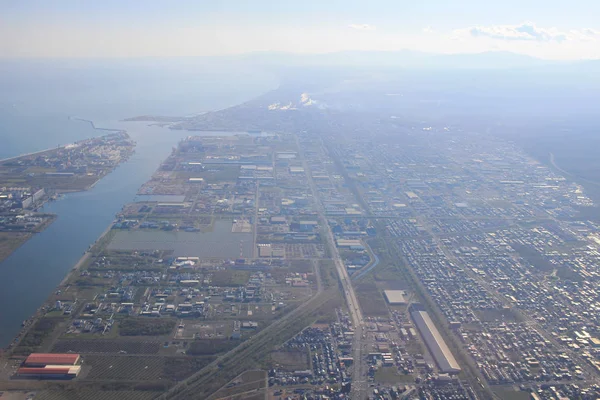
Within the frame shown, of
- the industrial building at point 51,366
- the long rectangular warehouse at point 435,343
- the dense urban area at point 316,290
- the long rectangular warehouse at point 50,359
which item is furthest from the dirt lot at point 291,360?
the long rectangular warehouse at point 50,359

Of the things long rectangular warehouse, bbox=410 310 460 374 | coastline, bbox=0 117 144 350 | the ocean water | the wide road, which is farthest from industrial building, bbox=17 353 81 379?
long rectangular warehouse, bbox=410 310 460 374

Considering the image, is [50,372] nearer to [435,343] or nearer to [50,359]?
[50,359]

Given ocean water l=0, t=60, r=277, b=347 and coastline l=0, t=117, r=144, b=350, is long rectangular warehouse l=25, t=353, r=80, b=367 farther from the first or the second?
ocean water l=0, t=60, r=277, b=347

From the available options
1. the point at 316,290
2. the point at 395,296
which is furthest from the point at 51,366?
the point at 395,296

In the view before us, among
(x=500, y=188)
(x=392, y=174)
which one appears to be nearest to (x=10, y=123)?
(x=392, y=174)

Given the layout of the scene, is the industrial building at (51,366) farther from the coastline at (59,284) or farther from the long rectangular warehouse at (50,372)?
the coastline at (59,284)

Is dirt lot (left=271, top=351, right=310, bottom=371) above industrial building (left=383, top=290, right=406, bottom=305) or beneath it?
beneath
